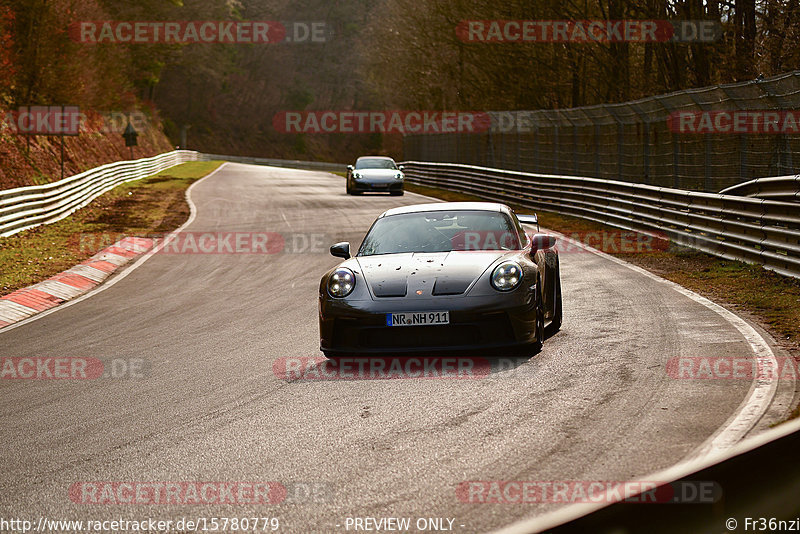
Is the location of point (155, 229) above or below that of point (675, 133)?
below

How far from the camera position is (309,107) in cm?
11488

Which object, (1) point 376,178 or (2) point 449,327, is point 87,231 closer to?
(1) point 376,178

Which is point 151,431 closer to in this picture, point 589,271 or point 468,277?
point 468,277

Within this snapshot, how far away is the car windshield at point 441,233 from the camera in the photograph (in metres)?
8.89

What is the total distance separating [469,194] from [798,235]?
935 inches

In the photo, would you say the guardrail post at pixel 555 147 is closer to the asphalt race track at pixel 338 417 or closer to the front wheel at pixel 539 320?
the asphalt race track at pixel 338 417

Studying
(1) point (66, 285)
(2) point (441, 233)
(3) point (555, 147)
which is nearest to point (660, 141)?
(3) point (555, 147)

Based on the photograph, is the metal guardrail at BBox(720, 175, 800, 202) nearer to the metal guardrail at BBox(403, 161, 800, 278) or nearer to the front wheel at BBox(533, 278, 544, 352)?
the metal guardrail at BBox(403, 161, 800, 278)

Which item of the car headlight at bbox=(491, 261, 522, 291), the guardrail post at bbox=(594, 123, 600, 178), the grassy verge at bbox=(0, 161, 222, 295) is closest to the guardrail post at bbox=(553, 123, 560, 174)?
the guardrail post at bbox=(594, 123, 600, 178)

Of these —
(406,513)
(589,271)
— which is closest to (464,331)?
(406,513)

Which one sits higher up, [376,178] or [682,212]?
[376,178]

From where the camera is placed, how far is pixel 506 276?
7887 millimetres

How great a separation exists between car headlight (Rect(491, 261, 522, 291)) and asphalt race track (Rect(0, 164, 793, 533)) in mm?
651

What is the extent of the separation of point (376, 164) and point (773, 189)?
24264mm
